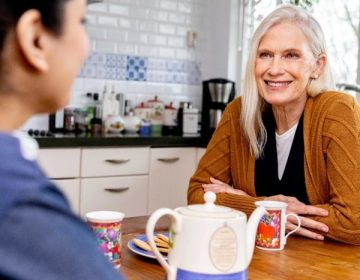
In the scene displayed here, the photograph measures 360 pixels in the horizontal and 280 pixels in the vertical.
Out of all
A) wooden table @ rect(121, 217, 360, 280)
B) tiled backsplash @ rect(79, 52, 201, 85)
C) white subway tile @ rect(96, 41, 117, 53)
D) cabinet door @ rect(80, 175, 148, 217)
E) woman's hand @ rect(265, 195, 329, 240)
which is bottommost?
cabinet door @ rect(80, 175, 148, 217)

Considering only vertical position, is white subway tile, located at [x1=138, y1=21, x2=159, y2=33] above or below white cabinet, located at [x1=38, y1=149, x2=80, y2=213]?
above

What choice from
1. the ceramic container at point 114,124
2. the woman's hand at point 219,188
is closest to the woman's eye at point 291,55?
the woman's hand at point 219,188

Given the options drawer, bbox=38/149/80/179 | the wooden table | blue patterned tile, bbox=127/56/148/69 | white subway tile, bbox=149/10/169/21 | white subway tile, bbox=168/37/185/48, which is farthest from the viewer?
white subway tile, bbox=168/37/185/48

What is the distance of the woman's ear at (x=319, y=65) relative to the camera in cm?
193

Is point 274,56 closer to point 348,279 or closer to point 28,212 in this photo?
point 348,279

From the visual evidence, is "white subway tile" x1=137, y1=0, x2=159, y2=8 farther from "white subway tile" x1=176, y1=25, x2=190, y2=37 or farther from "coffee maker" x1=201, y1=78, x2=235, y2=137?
"coffee maker" x1=201, y1=78, x2=235, y2=137

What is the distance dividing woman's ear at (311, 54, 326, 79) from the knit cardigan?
0.08m

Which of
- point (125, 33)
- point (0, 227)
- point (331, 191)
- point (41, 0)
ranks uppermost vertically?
point (125, 33)

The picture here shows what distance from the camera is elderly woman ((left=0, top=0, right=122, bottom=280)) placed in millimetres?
506

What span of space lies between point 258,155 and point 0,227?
150 cm

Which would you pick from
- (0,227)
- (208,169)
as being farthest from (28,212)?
(208,169)

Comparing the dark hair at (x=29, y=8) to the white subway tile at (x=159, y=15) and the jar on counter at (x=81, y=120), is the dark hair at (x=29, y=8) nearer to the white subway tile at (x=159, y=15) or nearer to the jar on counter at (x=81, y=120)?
the jar on counter at (x=81, y=120)

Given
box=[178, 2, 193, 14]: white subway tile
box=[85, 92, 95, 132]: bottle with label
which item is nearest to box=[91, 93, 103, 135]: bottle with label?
box=[85, 92, 95, 132]: bottle with label

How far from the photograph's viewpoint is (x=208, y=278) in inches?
35.9
